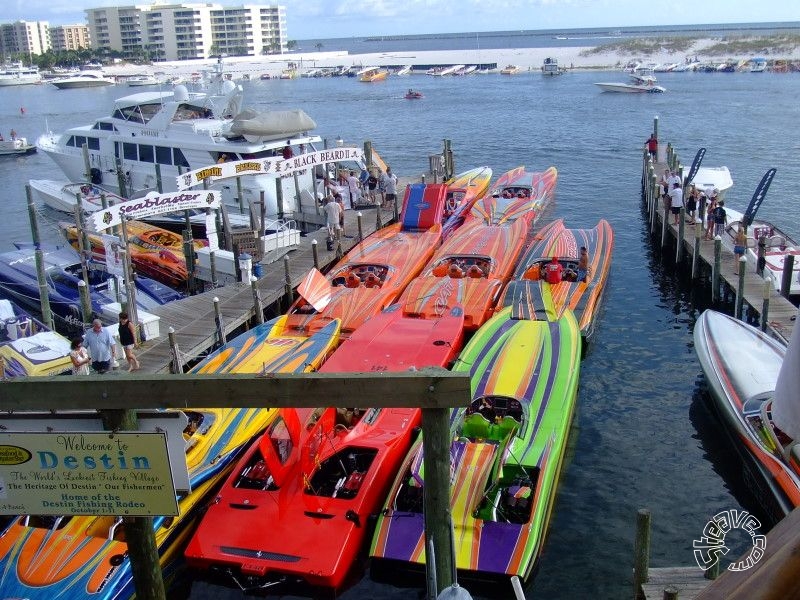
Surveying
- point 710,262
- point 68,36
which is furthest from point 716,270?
point 68,36

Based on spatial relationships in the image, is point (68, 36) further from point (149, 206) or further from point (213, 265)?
point (149, 206)

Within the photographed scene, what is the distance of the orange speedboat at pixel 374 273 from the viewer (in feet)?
52.5

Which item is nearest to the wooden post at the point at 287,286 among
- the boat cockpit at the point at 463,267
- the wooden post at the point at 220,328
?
the wooden post at the point at 220,328

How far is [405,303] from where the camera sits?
54.9ft

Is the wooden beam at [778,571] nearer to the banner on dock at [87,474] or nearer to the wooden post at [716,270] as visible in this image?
the banner on dock at [87,474]

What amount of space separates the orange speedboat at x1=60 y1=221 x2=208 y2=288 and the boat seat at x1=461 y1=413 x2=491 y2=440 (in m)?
11.1

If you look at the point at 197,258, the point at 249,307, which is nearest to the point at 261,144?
the point at 197,258

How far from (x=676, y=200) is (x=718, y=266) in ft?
15.1

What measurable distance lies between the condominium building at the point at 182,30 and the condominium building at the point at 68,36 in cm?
2585

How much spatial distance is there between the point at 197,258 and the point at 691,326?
12.4 metres

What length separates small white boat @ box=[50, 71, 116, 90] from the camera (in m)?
108

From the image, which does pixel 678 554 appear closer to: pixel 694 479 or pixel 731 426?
pixel 694 479

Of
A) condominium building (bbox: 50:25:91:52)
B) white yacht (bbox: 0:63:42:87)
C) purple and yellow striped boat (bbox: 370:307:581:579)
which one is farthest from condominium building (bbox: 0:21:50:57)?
purple and yellow striped boat (bbox: 370:307:581:579)

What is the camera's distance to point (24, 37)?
180500mm
